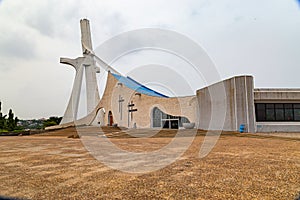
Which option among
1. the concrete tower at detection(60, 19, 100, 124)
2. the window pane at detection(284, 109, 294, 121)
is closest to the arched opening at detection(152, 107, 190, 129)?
the window pane at detection(284, 109, 294, 121)

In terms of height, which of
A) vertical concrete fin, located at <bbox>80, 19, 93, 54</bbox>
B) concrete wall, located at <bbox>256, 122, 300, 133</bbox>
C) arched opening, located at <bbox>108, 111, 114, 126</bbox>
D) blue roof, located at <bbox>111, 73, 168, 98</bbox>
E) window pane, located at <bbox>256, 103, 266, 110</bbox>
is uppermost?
vertical concrete fin, located at <bbox>80, 19, 93, 54</bbox>

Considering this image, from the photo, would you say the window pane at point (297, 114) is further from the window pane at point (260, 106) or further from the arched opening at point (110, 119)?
the arched opening at point (110, 119)

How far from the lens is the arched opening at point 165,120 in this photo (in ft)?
75.7

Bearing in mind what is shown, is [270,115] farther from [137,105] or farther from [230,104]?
[137,105]

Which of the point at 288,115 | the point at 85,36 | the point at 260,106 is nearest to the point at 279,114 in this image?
the point at 288,115

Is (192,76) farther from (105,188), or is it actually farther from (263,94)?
(105,188)

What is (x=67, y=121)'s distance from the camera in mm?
32375

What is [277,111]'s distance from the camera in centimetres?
1667

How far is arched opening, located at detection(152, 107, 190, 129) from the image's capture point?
908 inches

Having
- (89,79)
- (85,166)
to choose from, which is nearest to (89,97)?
(89,79)

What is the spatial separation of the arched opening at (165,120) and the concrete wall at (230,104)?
4.72 meters

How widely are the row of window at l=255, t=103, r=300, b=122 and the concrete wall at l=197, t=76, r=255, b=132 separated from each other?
229 centimetres

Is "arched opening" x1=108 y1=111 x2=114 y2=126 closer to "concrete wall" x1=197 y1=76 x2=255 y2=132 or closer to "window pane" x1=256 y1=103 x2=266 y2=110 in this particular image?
"concrete wall" x1=197 y1=76 x2=255 y2=132

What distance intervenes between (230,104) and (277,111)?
385cm
